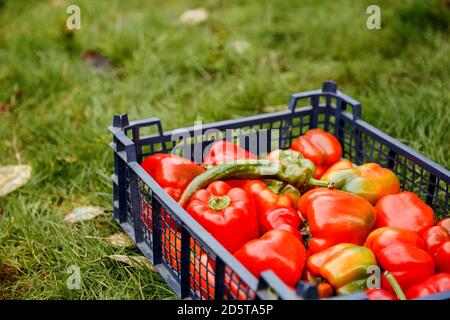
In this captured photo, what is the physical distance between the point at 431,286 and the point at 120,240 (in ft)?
3.39

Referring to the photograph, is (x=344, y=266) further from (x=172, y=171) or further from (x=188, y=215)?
(x=172, y=171)

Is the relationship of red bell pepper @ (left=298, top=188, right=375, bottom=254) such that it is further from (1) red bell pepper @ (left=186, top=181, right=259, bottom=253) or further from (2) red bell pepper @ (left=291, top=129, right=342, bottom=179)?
(2) red bell pepper @ (left=291, top=129, right=342, bottom=179)

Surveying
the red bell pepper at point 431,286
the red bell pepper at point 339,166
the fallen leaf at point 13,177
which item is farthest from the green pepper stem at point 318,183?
the fallen leaf at point 13,177

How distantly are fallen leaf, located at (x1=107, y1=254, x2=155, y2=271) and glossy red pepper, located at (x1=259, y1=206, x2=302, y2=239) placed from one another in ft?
1.26

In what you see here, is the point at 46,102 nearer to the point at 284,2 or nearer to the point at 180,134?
the point at 180,134

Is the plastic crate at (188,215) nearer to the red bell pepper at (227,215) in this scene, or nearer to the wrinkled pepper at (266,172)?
the red bell pepper at (227,215)

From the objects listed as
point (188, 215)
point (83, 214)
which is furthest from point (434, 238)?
point (83, 214)

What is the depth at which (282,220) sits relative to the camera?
195 centimetres

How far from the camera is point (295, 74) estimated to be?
3.30m

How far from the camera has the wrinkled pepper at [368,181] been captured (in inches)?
83.3

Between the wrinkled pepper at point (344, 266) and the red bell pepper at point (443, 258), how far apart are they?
0.20 m

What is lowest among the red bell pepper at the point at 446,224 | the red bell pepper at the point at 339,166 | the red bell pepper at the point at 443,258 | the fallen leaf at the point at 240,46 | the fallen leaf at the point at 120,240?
the fallen leaf at the point at 120,240
